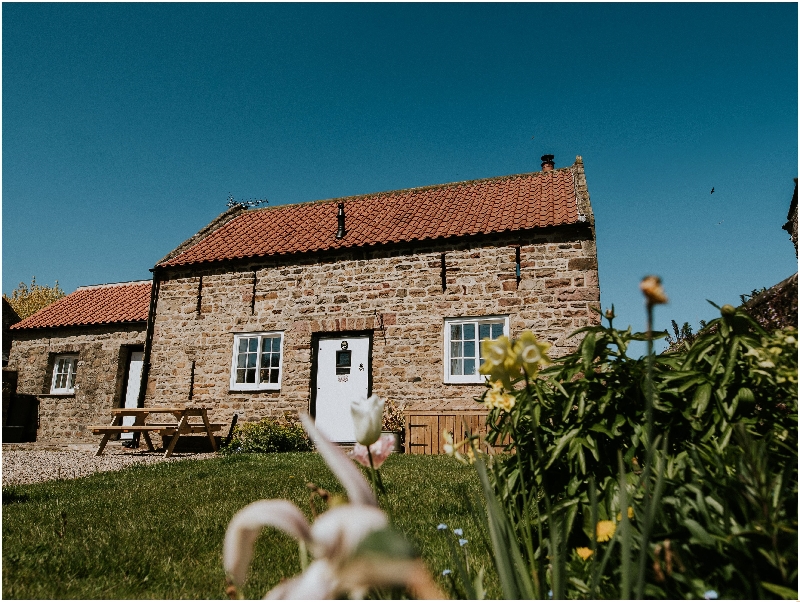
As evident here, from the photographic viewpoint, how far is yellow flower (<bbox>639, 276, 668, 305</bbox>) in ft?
2.58

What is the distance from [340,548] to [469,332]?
10.0 m

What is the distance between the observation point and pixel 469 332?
1045 cm

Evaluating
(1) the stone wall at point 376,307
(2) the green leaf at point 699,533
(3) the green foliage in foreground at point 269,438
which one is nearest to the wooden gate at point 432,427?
(1) the stone wall at point 376,307

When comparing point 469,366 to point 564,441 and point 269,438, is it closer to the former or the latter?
point 269,438

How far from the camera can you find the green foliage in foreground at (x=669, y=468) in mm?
1305

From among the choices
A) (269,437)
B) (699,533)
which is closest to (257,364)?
(269,437)

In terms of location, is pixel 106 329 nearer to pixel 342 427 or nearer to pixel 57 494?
pixel 342 427

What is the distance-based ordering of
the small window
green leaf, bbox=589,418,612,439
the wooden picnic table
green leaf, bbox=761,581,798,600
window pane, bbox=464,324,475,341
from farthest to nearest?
the small window < window pane, bbox=464,324,475,341 < the wooden picnic table < green leaf, bbox=589,418,612,439 < green leaf, bbox=761,581,798,600

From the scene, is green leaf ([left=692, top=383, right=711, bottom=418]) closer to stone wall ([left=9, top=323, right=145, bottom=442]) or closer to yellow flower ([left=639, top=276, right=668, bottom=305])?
yellow flower ([left=639, top=276, right=668, bottom=305])

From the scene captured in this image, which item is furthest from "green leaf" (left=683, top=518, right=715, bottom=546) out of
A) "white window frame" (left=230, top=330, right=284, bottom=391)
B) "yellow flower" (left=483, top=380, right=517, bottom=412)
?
"white window frame" (left=230, top=330, right=284, bottom=391)

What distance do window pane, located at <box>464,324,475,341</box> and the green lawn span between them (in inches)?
156

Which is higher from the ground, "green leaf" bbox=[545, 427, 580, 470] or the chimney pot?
the chimney pot

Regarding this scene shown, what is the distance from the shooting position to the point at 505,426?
7.56 ft

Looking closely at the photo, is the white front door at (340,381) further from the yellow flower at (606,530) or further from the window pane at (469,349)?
the yellow flower at (606,530)
